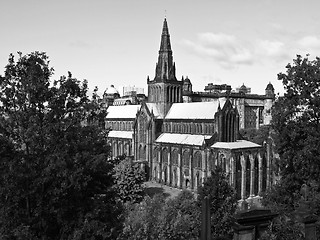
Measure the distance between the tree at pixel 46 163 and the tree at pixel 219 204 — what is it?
13205 millimetres

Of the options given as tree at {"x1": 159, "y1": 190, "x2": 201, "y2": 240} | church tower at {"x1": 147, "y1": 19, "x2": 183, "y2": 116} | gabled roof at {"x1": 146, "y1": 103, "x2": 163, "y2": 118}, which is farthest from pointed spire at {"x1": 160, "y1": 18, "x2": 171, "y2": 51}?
tree at {"x1": 159, "y1": 190, "x2": 201, "y2": 240}

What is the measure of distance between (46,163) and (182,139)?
57755mm

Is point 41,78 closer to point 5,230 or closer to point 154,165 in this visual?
point 5,230

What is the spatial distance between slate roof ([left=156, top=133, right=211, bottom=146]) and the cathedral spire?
526 inches

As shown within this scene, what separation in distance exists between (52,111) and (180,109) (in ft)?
209

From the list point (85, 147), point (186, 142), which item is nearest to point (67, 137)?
point (85, 147)

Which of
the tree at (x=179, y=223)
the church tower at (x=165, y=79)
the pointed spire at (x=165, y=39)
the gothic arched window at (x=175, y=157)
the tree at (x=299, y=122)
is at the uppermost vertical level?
the pointed spire at (x=165, y=39)

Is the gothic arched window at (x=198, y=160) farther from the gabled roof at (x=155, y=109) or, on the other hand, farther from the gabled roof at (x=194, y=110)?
the gabled roof at (x=155, y=109)

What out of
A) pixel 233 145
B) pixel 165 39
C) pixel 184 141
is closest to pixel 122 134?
pixel 165 39

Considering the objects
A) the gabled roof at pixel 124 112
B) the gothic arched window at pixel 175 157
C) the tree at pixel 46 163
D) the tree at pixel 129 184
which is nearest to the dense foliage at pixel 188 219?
the tree at pixel 46 163

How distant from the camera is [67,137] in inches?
703

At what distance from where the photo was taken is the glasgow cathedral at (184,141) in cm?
Answer: 6356

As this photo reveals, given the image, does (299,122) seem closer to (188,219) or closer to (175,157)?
(188,219)

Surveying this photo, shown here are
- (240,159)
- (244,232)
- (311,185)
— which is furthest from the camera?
(240,159)
